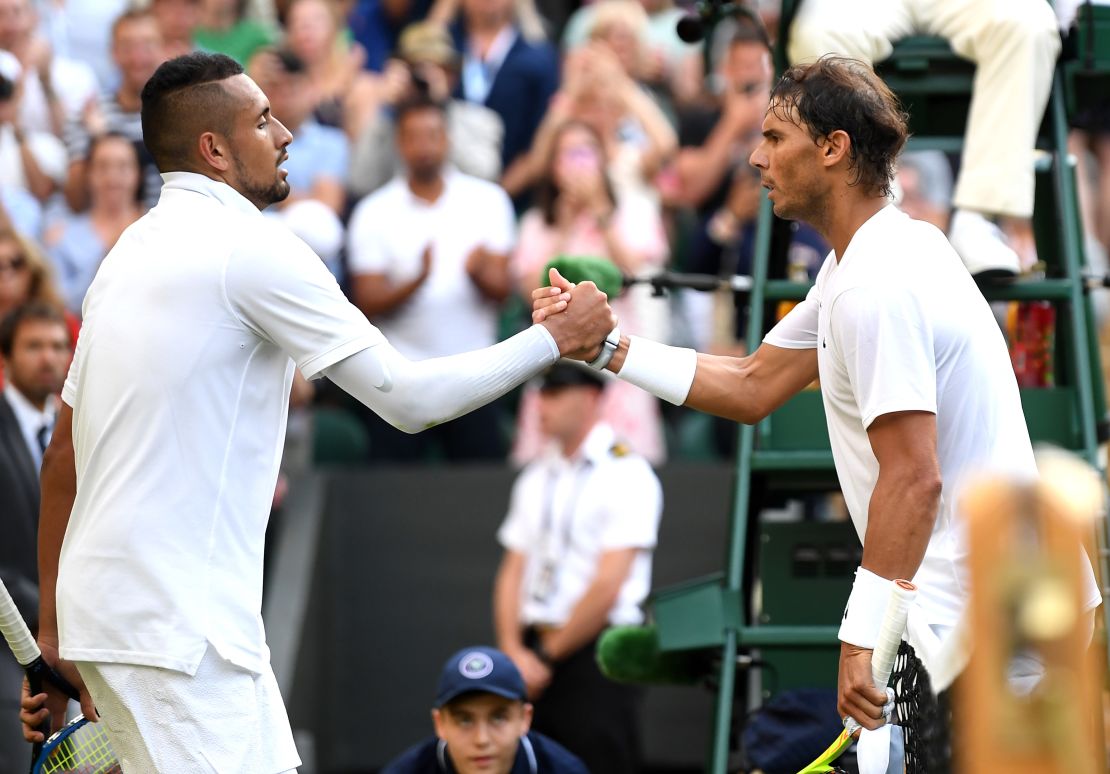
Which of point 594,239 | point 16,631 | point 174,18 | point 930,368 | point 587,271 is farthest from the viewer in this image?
point 174,18

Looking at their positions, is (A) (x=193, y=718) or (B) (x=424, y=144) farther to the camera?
(B) (x=424, y=144)

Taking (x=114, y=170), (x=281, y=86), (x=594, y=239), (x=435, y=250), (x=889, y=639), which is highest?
(x=281, y=86)

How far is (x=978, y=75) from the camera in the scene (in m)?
5.83

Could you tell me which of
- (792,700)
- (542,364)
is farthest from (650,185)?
(542,364)

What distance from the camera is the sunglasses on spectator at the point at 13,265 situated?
789 centimetres

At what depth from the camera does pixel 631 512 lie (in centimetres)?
766

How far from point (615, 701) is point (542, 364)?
11.8 feet

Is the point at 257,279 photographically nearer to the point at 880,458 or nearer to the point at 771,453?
the point at 880,458

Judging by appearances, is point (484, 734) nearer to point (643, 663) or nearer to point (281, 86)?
point (643, 663)

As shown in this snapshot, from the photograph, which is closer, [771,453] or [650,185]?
[771,453]

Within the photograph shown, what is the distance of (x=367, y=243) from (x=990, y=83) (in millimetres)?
4069

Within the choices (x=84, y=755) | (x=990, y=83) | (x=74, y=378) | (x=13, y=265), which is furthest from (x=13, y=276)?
(x=990, y=83)

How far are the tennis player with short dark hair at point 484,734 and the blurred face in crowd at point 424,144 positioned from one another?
3754 millimetres

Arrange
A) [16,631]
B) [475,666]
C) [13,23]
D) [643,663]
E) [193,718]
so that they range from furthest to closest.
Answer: [13,23] < [475,666] < [643,663] < [16,631] < [193,718]
